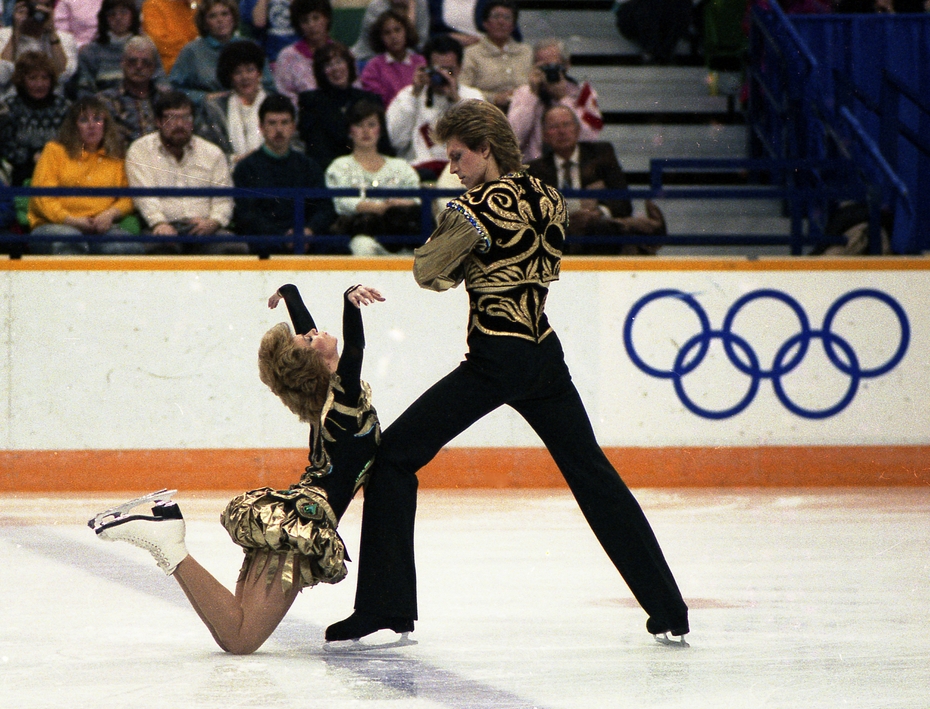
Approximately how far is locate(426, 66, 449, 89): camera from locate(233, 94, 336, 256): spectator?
0.99m

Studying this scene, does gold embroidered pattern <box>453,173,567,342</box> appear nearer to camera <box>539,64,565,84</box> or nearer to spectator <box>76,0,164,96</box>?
camera <box>539,64,565,84</box>

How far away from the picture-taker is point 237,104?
25.7ft

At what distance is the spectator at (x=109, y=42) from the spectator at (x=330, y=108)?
49.9 inches

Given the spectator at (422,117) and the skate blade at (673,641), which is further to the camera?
the spectator at (422,117)

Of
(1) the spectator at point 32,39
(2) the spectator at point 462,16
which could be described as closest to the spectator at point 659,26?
(2) the spectator at point 462,16

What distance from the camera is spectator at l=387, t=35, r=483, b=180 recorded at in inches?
314

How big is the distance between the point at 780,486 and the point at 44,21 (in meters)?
Result: 5.20

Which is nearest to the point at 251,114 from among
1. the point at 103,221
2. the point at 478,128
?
the point at 103,221

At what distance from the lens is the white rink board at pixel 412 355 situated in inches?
269

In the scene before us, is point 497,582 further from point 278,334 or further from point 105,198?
point 105,198

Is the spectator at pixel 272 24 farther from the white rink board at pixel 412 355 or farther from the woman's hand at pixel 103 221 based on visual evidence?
the white rink board at pixel 412 355

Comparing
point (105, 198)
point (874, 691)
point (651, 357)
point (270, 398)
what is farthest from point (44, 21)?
point (874, 691)

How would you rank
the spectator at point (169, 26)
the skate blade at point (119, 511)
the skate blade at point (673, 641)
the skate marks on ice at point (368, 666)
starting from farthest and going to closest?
the spectator at point (169, 26), the skate blade at point (673, 641), the skate blade at point (119, 511), the skate marks on ice at point (368, 666)

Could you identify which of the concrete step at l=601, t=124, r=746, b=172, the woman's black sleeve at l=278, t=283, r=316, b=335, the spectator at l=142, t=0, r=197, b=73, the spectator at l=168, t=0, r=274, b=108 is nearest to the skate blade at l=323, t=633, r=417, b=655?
the woman's black sleeve at l=278, t=283, r=316, b=335
